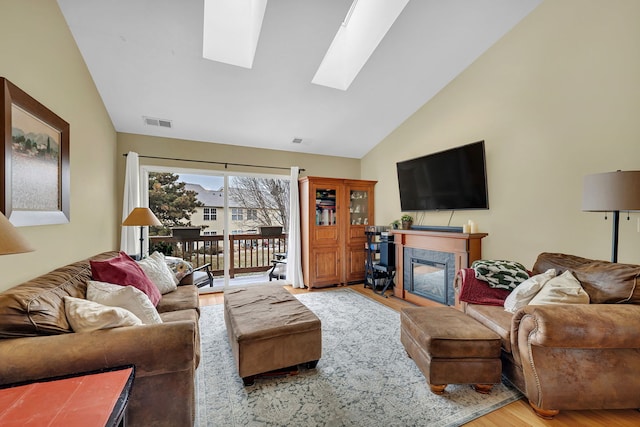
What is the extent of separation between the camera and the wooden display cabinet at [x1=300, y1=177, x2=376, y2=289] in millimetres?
4348

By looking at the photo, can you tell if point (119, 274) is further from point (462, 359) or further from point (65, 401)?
point (462, 359)

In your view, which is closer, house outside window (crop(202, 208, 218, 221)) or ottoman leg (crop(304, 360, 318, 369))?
ottoman leg (crop(304, 360, 318, 369))

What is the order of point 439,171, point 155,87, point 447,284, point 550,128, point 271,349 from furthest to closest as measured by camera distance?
point 439,171
point 447,284
point 155,87
point 550,128
point 271,349

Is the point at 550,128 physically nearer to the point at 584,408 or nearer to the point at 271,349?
the point at 584,408

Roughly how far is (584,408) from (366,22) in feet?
12.0

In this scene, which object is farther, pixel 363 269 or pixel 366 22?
pixel 363 269

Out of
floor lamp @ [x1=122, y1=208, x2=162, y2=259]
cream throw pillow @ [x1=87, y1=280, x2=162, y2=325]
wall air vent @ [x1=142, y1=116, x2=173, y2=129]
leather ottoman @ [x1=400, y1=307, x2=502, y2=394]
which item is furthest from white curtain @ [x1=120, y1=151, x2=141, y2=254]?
leather ottoman @ [x1=400, y1=307, x2=502, y2=394]

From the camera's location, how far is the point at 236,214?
455 cm

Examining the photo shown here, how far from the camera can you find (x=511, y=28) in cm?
270

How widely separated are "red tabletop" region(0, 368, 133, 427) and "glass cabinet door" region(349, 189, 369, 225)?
4.00 metres

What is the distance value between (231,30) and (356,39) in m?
1.40

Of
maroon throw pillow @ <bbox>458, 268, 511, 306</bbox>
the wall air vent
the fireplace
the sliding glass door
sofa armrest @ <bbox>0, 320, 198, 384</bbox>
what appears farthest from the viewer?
the sliding glass door

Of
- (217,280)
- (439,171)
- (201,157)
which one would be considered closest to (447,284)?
(439,171)

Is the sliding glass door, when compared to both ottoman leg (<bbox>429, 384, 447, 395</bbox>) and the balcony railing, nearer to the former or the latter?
the balcony railing
